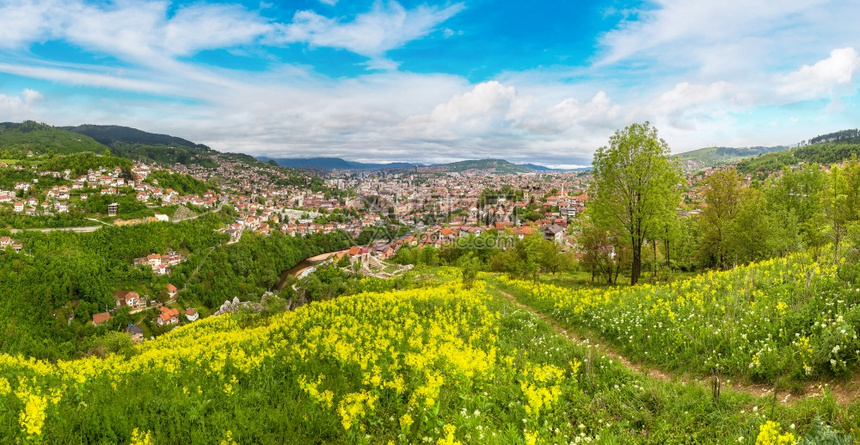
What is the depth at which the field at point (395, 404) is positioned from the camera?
3.88m

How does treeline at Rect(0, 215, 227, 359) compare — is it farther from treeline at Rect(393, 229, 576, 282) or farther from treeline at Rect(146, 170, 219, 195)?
treeline at Rect(393, 229, 576, 282)

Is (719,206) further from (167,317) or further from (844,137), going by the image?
(844,137)

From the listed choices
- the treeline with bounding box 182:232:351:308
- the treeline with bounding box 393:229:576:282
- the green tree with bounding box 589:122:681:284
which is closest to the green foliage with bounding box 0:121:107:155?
the treeline with bounding box 182:232:351:308

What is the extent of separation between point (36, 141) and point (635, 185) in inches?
9165

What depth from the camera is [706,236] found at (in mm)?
21859

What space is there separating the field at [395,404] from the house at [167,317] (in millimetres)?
61112

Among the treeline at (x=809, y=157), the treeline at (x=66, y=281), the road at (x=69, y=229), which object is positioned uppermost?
the treeline at (x=809, y=157)

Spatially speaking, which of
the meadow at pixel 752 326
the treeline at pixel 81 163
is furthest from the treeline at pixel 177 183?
the meadow at pixel 752 326

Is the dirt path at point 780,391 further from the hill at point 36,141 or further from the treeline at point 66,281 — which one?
the hill at point 36,141

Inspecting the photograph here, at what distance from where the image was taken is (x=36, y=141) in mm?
Answer: 157000

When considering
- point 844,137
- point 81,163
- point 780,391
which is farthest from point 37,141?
point 844,137

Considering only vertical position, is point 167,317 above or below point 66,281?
below

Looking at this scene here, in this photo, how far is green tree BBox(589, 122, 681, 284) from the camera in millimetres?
15398

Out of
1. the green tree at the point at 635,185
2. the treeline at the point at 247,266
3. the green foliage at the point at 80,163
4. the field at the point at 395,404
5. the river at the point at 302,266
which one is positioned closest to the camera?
the field at the point at 395,404
